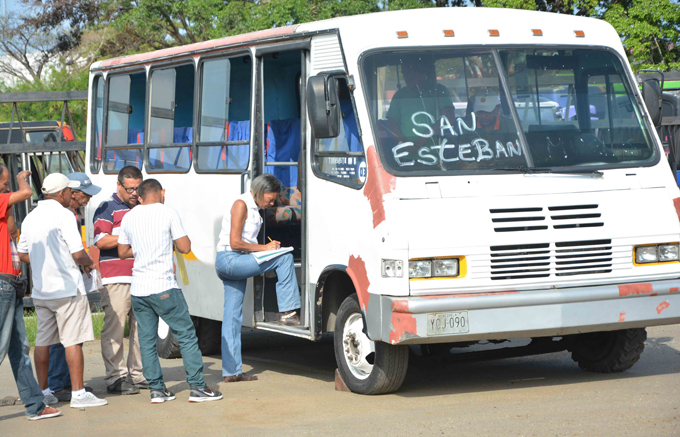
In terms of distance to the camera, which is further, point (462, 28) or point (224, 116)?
point (224, 116)

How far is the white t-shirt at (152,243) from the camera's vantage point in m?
7.37

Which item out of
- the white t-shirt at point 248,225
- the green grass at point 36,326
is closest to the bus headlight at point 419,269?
the white t-shirt at point 248,225

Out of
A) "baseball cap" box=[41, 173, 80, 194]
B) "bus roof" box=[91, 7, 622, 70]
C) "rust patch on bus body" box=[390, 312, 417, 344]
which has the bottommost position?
"rust patch on bus body" box=[390, 312, 417, 344]

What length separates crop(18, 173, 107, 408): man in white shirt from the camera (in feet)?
23.5

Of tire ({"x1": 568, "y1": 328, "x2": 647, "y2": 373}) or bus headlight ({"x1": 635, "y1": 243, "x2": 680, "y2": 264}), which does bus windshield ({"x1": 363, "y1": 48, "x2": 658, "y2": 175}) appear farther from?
tire ({"x1": 568, "y1": 328, "x2": 647, "y2": 373})

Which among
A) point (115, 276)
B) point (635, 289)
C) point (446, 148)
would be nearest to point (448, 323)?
point (446, 148)

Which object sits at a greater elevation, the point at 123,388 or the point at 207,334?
the point at 207,334

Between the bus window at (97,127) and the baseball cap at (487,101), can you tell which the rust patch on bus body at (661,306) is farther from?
the bus window at (97,127)

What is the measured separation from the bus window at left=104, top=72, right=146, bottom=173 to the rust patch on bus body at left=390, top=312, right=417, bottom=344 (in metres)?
4.64

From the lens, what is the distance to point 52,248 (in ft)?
23.4

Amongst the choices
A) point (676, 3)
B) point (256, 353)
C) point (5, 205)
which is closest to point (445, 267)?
point (5, 205)

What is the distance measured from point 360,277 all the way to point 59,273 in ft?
7.09

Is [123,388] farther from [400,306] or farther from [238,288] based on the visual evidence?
[400,306]

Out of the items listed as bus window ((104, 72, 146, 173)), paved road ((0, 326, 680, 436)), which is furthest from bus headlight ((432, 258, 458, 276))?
bus window ((104, 72, 146, 173))
